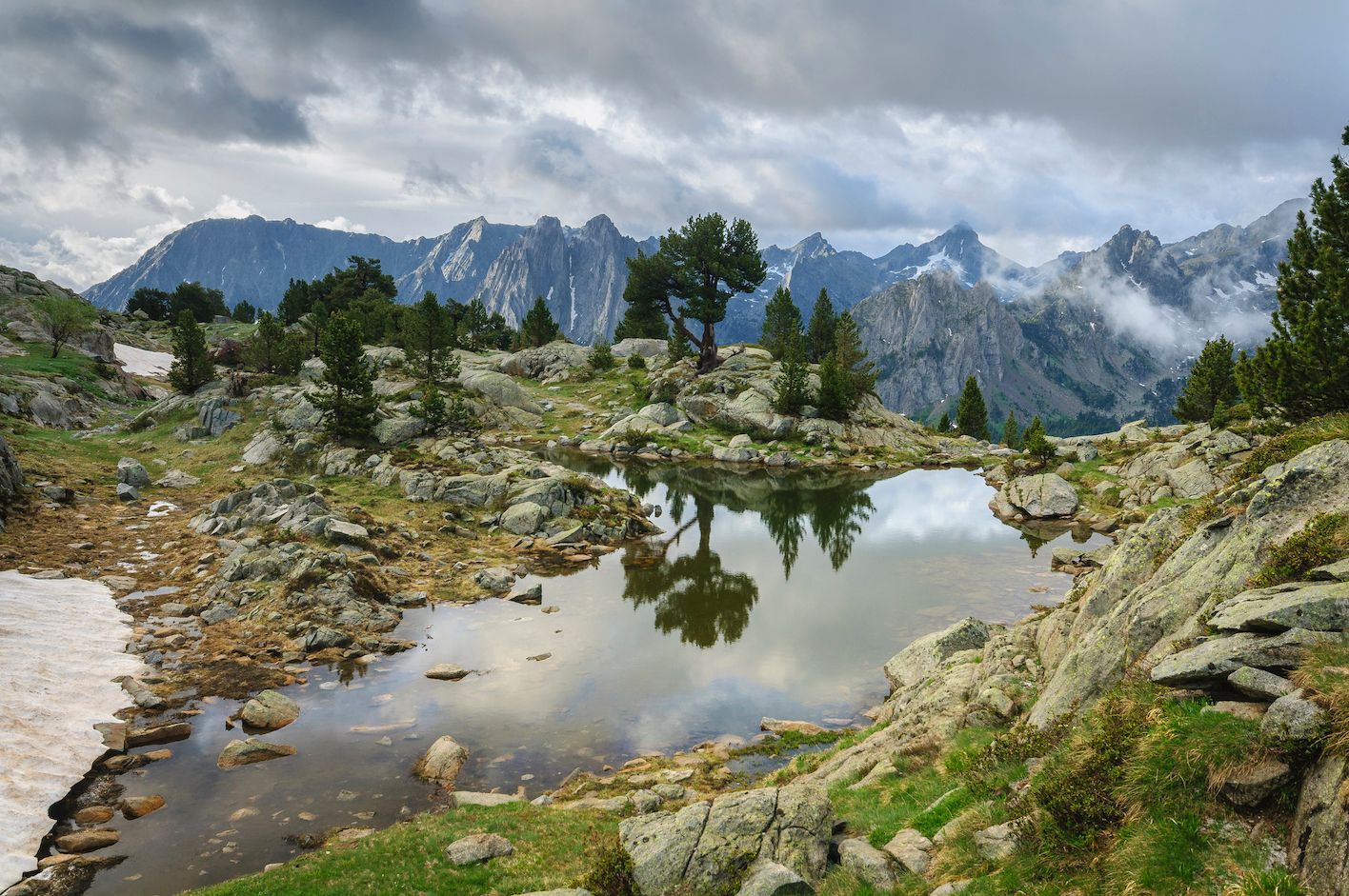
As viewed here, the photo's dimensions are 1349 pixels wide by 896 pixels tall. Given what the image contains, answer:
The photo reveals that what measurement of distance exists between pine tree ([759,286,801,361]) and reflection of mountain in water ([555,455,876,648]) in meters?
38.3

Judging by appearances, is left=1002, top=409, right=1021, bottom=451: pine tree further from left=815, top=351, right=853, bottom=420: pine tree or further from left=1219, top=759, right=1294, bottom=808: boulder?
left=1219, top=759, right=1294, bottom=808: boulder

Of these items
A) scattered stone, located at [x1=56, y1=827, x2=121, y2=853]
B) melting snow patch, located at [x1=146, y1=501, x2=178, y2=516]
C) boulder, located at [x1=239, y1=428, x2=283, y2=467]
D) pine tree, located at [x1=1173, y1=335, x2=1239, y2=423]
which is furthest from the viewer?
pine tree, located at [x1=1173, y1=335, x2=1239, y2=423]

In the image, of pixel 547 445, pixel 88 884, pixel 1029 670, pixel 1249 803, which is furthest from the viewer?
pixel 547 445

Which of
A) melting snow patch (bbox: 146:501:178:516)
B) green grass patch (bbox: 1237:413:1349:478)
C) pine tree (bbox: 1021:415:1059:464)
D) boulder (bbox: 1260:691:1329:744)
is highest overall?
green grass patch (bbox: 1237:413:1349:478)

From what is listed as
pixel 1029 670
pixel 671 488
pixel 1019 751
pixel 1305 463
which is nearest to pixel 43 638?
pixel 1019 751

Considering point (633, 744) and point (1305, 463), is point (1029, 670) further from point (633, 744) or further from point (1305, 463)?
point (633, 744)

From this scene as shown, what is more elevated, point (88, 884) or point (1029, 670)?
point (1029, 670)

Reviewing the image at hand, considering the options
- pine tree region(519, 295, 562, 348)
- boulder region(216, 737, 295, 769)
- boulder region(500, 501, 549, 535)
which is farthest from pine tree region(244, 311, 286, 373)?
boulder region(216, 737, 295, 769)

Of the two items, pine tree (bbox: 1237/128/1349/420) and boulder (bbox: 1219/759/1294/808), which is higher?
pine tree (bbox: 1237/128/1349/420)

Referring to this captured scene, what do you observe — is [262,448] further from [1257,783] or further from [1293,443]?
[1293,443]

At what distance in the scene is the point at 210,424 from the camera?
64.9m

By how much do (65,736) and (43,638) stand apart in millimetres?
6499

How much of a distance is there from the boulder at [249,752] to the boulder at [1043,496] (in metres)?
53.4

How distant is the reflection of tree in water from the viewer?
30750 millimetres
